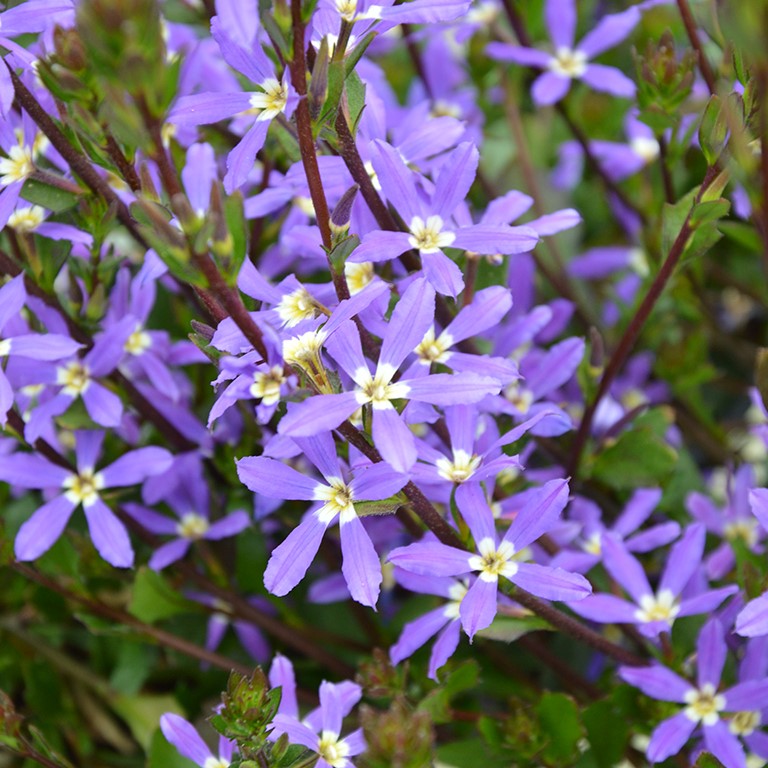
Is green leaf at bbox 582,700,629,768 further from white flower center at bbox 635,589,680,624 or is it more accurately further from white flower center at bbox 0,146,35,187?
white flower center at bbox 0,146,35,187

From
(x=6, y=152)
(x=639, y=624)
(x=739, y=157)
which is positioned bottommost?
(x=639, y=624)

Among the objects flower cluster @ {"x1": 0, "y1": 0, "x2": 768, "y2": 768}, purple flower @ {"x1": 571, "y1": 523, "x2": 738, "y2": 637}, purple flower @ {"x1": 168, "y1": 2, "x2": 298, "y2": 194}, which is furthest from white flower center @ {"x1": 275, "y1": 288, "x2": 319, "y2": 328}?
purple flower @ {"x1": 571, "y1": 523, "x2": 738, "y2": 637}

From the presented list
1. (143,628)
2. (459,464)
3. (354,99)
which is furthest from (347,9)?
Result: (143,628)

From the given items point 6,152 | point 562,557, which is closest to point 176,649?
point 562,557

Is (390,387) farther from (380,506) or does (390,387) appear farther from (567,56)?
(567,56)

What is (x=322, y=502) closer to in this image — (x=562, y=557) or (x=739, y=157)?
(x=562, y=557)

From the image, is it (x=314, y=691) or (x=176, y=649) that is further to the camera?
(x=314, y=691)
